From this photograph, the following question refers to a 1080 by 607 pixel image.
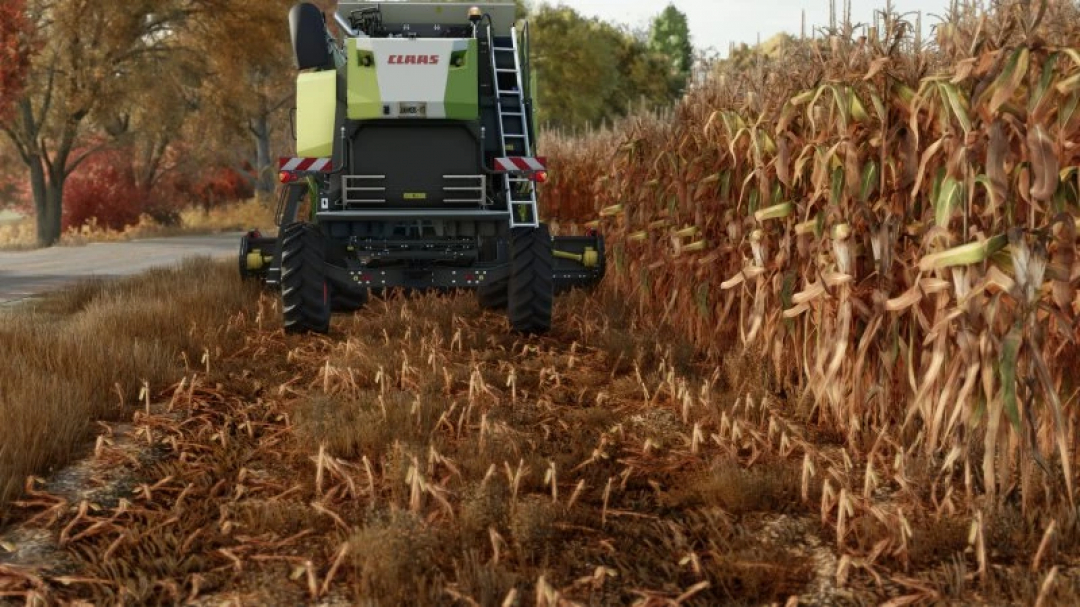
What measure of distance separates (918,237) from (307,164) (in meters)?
5.05

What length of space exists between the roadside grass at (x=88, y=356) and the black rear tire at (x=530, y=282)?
84.3 inches

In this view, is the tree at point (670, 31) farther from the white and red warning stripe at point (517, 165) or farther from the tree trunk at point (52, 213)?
the white and red warning stripe at point (517, 165)

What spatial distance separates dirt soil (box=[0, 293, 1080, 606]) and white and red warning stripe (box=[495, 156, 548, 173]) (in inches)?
106

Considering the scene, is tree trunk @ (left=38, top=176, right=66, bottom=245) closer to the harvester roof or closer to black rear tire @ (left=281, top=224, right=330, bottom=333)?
the harvester roof

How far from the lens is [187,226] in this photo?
103ft

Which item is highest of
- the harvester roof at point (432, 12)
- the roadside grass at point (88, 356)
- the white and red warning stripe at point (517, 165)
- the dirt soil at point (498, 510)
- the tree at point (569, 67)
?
the tree at point (569, 67)

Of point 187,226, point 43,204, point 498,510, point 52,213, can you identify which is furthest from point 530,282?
point 187,226

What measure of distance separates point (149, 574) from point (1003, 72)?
348 centimetres

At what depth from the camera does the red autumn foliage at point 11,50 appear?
758 inches

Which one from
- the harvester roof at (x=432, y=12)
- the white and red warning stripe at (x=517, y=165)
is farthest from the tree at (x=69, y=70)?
the white and red warning stripe at (x=517, y=165)

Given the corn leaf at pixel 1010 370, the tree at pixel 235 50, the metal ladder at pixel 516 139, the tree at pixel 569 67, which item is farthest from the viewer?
the tree at pixel 569 67

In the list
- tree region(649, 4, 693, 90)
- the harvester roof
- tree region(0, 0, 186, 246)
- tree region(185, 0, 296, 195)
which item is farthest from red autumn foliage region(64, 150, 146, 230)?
tree region(649, 4, 693, 90)

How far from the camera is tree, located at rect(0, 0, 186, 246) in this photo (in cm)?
2119

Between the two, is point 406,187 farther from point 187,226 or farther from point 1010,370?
point 187,226
